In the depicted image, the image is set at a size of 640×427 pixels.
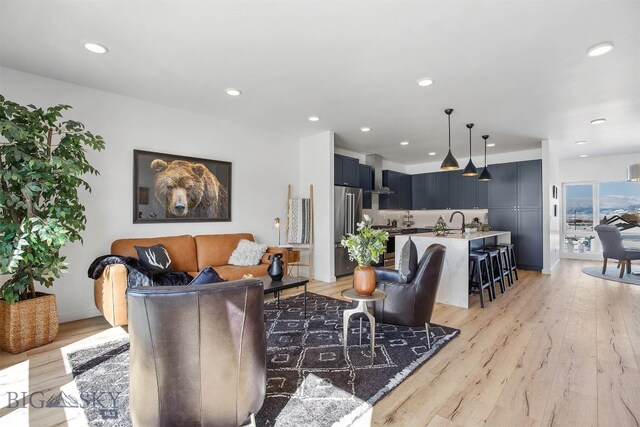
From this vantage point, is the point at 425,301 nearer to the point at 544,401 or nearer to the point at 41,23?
the point at 544,401

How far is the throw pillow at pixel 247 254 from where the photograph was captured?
169 inches

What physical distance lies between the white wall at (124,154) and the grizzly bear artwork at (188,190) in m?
0.18

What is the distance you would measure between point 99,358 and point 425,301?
2.79m

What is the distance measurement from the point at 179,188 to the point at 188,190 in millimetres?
123

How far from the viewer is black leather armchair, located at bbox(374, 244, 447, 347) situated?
270cm

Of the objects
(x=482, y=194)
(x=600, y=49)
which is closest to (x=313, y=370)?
(x=600, y=49)

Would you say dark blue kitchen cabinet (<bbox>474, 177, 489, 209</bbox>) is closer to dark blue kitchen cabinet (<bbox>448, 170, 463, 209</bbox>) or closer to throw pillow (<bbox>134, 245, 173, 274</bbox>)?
dark blue kitchen cabinet (<bbox>448, 170, 463, 209</bbox>)

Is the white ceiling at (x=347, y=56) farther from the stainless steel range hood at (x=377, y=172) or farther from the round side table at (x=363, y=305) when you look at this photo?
the stainless steel range hood at (x=377, y=172)

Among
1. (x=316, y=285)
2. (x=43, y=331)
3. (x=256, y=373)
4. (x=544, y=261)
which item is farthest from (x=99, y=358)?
(x=544, y=261)

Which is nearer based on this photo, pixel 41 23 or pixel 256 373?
pixel 256 373

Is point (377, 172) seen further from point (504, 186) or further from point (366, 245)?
point (366, 245)

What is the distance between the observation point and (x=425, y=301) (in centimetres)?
273

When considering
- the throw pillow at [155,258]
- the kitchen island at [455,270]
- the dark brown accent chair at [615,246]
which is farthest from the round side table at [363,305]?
the dark brown accent chair at [615,246]

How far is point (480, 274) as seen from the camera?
4.05 m
